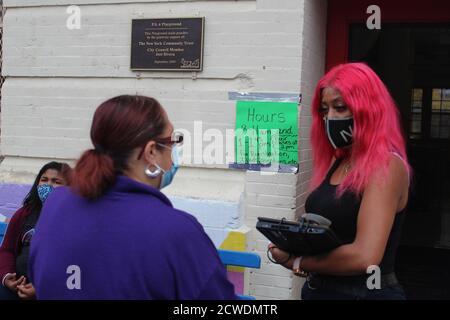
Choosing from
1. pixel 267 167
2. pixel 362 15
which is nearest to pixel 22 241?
pixel 267 167

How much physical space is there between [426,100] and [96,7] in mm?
7975

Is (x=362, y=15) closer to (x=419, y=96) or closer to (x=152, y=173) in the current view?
(x=152, y=173)

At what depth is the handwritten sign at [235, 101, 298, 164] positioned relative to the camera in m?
3.78

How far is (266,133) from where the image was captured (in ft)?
12.6

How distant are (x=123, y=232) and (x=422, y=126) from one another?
383 inches

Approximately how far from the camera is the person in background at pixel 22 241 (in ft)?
10.7

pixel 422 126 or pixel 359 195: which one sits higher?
pixel 422 126

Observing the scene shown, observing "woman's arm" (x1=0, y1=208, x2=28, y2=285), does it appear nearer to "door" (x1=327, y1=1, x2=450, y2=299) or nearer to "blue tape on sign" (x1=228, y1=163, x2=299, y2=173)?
"blue tape on sign" (x1=228, y1=163, x2=299, y2=173)

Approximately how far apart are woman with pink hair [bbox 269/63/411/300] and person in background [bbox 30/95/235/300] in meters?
0.70

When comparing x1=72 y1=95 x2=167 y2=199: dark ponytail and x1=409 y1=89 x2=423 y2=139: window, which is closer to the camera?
x1=72 y1=95 x2=167 y2=199: dark ponytail

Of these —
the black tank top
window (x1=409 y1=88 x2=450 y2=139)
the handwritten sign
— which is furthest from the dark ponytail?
window (x1=409 y1=88 x2=450 y2=139)

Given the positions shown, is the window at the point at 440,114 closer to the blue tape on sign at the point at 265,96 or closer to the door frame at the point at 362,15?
the door frame at the point at 362,15

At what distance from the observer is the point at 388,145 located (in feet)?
7.25
